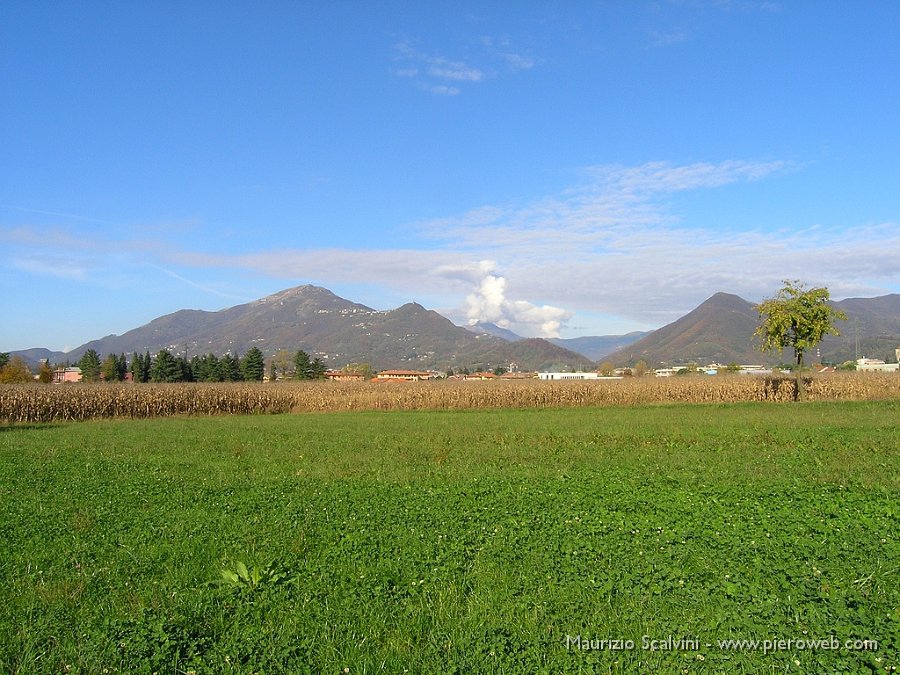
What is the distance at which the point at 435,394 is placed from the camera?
52938 mm

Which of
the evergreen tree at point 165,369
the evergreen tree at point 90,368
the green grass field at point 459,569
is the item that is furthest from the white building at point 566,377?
the evergreen tree at point 90,368

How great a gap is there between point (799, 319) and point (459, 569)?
38.7 meters

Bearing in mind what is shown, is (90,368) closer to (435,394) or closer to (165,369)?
(165,369)

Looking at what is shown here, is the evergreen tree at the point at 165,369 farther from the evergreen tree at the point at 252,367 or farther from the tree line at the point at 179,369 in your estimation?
the evergreen tree at the point at 252,367

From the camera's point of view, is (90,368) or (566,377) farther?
(90,368)

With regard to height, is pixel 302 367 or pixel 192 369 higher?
pixel 302 367

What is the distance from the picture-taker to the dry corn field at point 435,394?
4741cm

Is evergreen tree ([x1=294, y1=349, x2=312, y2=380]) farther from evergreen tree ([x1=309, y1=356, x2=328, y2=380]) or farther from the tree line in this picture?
evergreen tree ([x1=309, y1=356, x2=328, y2=380])

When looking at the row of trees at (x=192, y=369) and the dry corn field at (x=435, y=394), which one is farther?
the row of trees at (x=192, y=369)

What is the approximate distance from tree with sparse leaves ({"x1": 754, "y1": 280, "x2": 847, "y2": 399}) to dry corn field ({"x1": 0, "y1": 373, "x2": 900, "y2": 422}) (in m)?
8.72

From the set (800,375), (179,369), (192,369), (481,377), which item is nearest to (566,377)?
(481,377)

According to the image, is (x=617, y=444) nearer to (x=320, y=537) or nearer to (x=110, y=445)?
A: (x=320, y=537)

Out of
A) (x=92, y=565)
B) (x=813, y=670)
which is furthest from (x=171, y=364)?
(x=813, y=670)

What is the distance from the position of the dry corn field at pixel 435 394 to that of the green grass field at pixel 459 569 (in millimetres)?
34258
